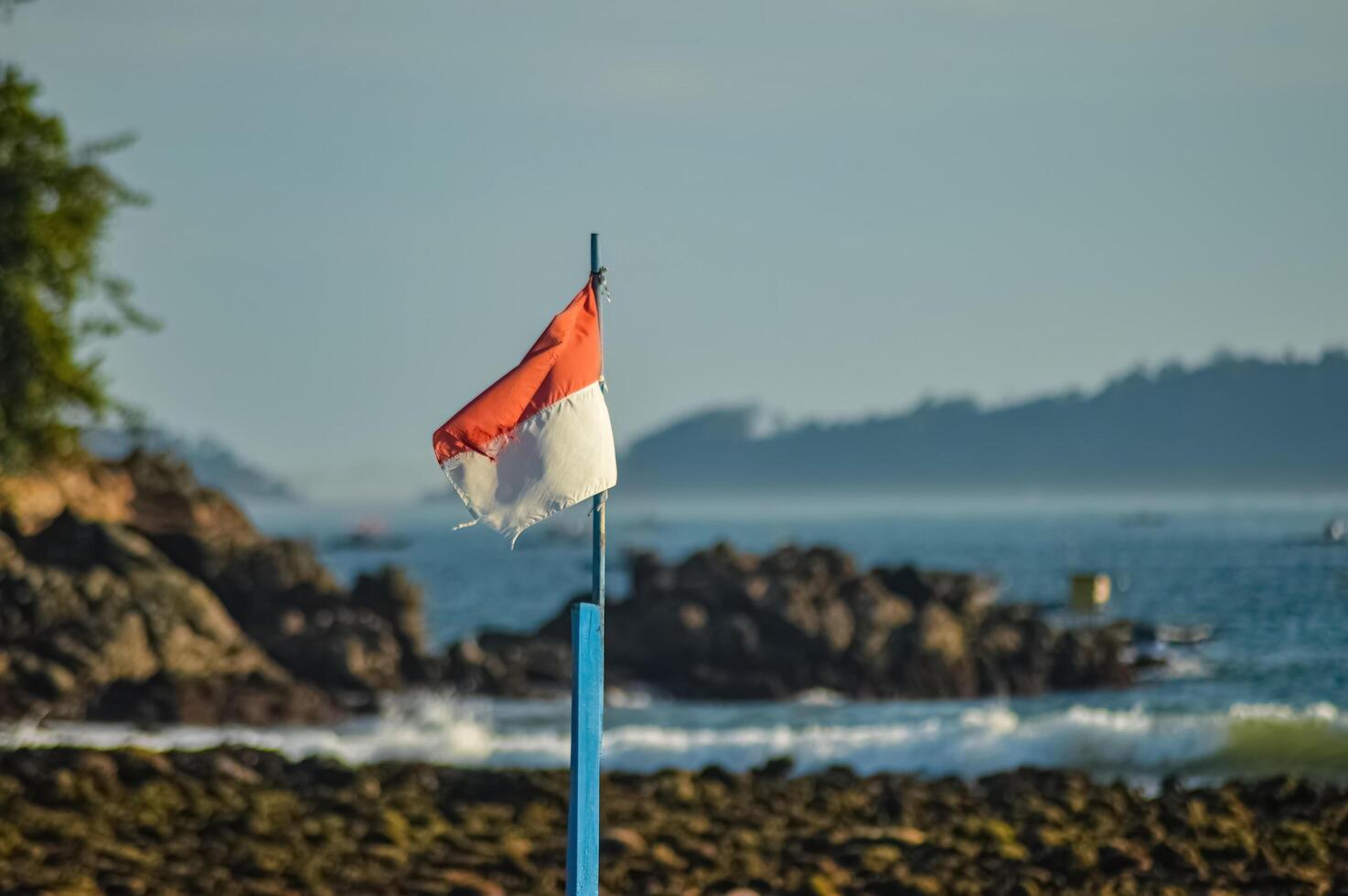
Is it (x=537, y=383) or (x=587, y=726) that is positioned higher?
(x=537, y=383)

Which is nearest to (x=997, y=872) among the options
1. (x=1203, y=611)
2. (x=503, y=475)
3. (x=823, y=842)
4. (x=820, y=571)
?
(x=823, y=842)

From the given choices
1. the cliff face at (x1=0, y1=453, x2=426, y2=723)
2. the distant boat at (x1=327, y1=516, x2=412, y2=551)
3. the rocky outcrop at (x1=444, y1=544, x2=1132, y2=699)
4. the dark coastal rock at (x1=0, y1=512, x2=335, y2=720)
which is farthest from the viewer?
the distant boat at (x1=327, y1=516, x2=412, y2=551)

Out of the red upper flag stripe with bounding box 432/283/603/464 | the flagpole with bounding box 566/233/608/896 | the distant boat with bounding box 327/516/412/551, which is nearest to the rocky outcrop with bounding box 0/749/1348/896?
the flagpole with bounding box 566/233/608/896

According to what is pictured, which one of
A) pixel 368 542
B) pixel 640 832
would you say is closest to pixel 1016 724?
pixel 640 832

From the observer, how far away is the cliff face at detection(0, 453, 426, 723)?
34.5 m

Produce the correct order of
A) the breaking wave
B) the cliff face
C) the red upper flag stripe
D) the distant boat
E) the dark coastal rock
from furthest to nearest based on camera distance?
the distant boat
the cliff face
the dark coastal rock
the breaking wave
the red upper flag stripe

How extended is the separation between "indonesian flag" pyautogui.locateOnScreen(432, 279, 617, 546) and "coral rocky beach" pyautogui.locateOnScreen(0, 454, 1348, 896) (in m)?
7.54

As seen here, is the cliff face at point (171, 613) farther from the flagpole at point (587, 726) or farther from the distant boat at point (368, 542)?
the distant boat at point (368, 542)

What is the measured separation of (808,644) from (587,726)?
3163cm

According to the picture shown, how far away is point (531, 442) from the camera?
37.6 feet

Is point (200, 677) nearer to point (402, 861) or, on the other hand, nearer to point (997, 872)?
point (402, 861)

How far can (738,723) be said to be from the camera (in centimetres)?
3816

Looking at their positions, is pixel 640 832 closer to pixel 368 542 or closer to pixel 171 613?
pixel 171 613

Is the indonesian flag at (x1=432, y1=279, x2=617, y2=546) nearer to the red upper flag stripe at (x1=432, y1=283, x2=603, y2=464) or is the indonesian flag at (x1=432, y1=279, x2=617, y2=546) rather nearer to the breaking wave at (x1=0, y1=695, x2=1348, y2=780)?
the red upper flag stripe at (x1=432, y1=283, x2=603, y2=464)
